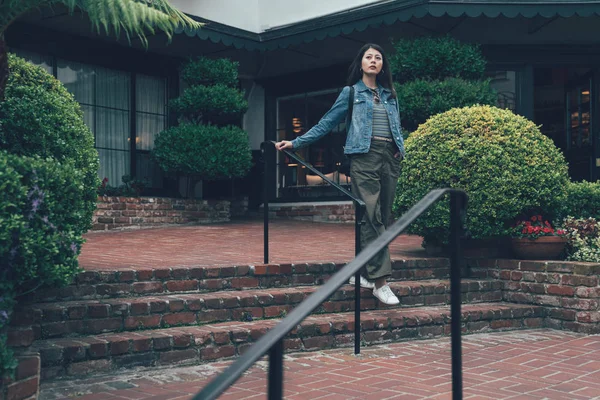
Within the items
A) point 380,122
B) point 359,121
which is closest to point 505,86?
point 380,122

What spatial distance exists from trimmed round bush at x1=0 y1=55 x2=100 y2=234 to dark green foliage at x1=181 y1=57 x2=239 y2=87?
5891 millimetres

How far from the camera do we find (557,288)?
228 inches

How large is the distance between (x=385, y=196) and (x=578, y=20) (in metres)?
6.48

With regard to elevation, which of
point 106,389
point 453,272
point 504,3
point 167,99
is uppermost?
point 504,3

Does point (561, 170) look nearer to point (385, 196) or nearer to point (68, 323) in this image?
point (385, 196)

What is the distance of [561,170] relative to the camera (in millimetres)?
6430

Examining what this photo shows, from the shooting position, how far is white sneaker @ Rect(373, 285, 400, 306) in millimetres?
5215

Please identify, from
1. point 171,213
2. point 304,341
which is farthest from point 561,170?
point 171,213

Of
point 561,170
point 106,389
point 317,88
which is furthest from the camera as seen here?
point 317,88

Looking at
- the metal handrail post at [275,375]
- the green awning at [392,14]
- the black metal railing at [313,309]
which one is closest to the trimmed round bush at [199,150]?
the green awning at [392,14]

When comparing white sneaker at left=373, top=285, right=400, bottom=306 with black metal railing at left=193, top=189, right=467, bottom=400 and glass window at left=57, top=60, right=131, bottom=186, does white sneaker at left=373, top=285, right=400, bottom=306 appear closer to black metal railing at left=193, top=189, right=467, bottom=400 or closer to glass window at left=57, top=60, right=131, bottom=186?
black metal railing at left=193, top=189, right=467, bottom=400

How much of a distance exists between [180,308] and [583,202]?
4.45 m

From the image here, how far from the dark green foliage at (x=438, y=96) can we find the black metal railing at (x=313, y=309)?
6313 mm

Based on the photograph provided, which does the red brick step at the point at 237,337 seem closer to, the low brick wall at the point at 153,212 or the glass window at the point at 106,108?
the low brick wall at the point at 153,212
